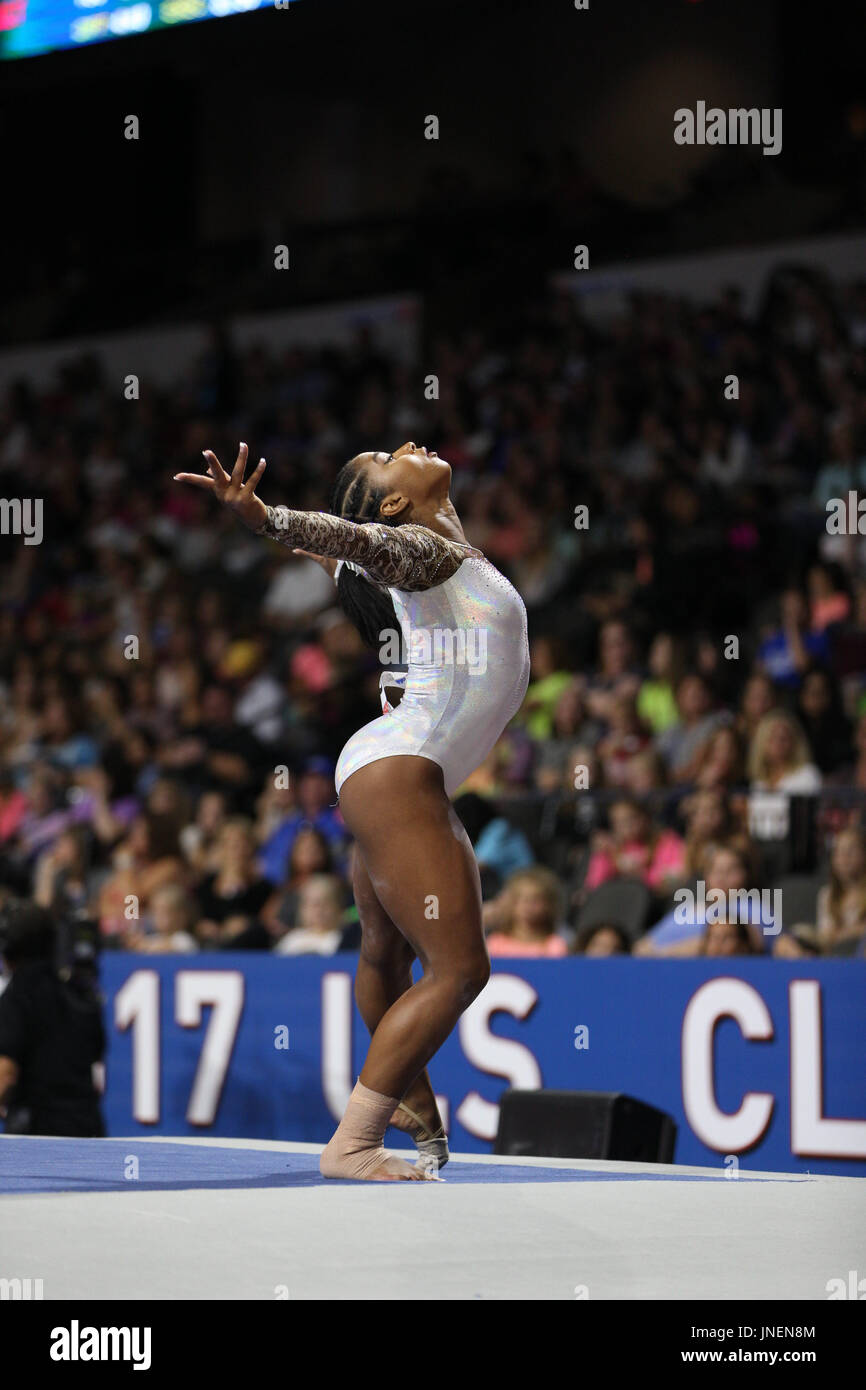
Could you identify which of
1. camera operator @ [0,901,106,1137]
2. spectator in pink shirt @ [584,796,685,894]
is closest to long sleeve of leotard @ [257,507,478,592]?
camera operator @ [0,901,106,1137]

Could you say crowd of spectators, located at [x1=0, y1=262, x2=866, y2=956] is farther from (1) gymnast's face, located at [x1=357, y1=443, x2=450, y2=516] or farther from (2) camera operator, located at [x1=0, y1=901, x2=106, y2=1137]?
(1) gymnast's face, located at [x1=357, y1=443, x2=450, y2=516]

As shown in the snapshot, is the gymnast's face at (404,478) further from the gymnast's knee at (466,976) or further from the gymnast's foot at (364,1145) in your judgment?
the gymnast's foot at (364,1145)

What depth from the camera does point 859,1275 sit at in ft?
9.55

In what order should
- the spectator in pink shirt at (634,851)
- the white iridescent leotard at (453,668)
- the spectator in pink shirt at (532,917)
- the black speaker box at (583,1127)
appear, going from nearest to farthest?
1. the white iridescent leotard at (453,668)
2. the black speaker box at (583,1127)
3. the spectator in pink shirt at (532,917)
4. the spectator in pink shirt at (634,851)

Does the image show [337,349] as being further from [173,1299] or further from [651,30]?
[173,1299]

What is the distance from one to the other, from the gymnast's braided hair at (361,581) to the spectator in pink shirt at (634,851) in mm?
3432

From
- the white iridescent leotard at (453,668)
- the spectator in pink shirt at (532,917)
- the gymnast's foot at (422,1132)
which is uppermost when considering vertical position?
the white iridescent leotard at (453,668)

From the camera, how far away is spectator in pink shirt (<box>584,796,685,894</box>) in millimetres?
7609

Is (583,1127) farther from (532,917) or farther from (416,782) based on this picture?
(532,917)

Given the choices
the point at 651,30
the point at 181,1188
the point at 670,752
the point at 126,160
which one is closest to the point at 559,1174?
the point at 181,1188

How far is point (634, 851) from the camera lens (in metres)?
7.74

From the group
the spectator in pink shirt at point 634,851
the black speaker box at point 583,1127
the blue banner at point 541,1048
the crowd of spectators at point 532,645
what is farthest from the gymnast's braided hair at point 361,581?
the spectator in pink shirt at point 634,851

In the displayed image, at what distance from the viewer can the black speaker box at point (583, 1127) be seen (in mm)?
4941

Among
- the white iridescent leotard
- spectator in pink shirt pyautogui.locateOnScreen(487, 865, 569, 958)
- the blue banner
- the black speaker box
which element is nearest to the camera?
the white iridescent leotard
